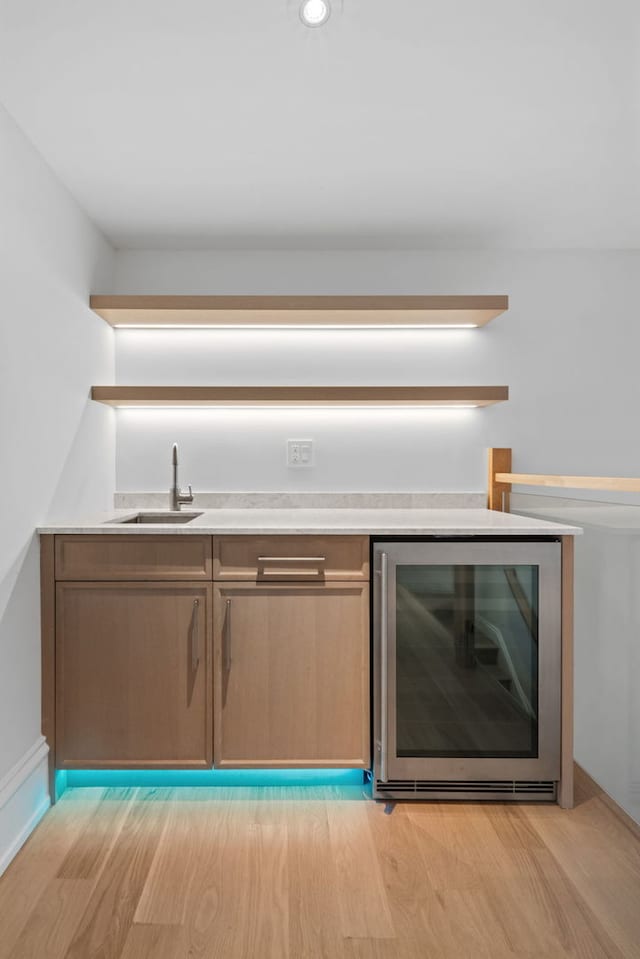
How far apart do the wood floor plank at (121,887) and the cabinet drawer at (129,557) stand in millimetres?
730

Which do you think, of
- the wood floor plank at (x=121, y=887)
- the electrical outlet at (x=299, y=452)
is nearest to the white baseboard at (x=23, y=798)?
the wood floor plank at (x=121, y=887)

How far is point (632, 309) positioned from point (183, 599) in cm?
235

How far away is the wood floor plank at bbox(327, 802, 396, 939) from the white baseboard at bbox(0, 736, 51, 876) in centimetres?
89

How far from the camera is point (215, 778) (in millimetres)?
2164

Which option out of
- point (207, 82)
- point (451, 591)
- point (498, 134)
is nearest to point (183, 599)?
point (451, 591)

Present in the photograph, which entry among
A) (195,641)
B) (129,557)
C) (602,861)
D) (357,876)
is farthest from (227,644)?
(602,861)

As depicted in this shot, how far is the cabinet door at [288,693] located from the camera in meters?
2.06

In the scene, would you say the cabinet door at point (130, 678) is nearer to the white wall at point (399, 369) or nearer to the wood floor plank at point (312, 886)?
the wood floor plank at point (312, 886)

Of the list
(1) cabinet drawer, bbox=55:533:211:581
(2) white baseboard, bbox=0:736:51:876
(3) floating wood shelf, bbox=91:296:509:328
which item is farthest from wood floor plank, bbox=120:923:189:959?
(3) floating wood shelf, bbox=91:296:509:328

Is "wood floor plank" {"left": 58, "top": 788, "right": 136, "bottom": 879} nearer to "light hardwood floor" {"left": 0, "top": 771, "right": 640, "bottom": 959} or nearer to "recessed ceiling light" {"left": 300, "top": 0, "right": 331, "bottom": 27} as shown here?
"light hardwood floor" {"left": 0, "top": 771, "right": 640, "bottom": 959}

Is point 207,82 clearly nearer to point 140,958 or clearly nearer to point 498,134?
point 498,134

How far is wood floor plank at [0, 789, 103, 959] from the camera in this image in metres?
1.49

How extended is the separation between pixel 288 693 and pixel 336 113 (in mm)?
1773

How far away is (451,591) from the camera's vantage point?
204 centimetres
